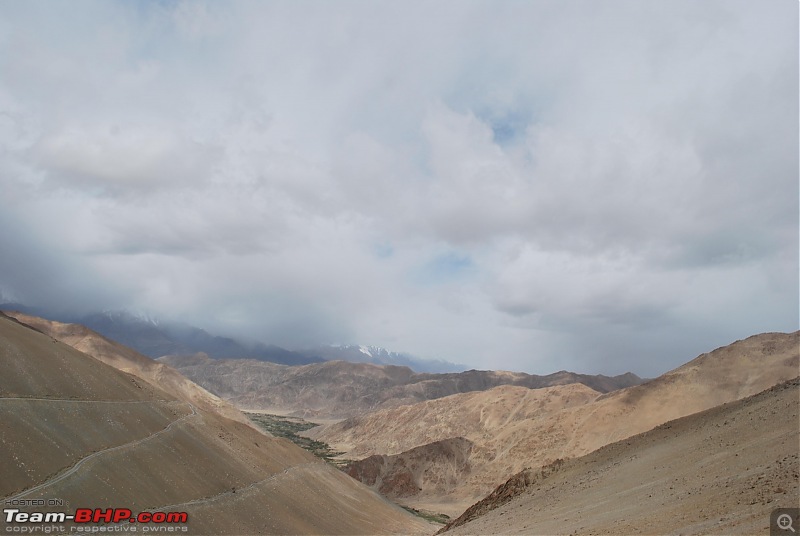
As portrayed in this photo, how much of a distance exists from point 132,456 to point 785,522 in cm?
3870

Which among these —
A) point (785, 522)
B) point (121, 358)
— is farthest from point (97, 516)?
point (121, 358)

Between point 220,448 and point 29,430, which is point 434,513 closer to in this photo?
point 220,448

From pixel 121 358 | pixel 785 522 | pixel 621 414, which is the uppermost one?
pixel 121 358

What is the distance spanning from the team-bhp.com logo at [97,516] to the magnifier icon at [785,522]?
107ft

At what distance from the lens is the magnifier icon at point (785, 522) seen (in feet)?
53.8

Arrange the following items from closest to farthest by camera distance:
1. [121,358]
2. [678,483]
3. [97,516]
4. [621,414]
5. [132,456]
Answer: [97,516], [678,483], [132,456], [621,414], [121,358]

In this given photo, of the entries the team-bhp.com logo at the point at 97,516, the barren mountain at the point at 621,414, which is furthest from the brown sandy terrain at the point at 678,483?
the barren mountain at the point at 621,414

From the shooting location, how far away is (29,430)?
105 ft

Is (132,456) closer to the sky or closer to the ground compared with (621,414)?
closer to the sky

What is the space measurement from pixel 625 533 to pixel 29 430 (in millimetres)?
34349

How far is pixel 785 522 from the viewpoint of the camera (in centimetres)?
1677

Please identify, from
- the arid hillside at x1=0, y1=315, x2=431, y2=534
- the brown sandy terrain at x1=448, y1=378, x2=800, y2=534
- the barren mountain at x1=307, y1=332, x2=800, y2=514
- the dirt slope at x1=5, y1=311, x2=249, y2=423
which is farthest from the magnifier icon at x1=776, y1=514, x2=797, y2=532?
the dirt slope at x1=5, y1=311, x2=249, y2=423

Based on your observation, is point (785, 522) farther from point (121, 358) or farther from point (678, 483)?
point (121, 358)

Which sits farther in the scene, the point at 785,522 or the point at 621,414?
the point at 621,414
